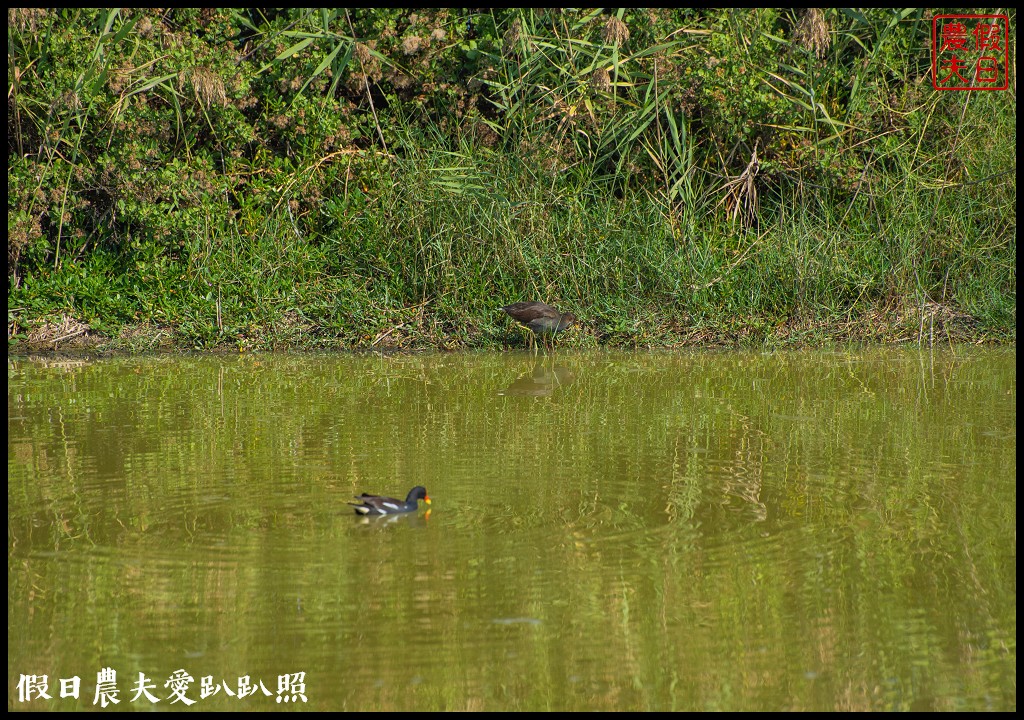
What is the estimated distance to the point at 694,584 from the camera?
444 centimetres

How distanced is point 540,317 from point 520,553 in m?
5.80

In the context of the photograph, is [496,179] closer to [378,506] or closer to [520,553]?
[378,506]

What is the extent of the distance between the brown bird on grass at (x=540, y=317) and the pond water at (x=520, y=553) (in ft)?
7.13

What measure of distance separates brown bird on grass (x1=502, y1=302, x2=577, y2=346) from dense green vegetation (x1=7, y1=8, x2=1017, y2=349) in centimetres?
38

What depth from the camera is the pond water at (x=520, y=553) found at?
147 inches

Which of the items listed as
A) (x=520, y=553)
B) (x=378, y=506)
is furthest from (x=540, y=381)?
(x=520, y=553)

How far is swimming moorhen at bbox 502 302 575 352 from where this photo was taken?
1045cm

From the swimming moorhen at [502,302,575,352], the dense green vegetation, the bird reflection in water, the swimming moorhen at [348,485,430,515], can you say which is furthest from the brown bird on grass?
the swimming moorhen at [348,485,430,515]

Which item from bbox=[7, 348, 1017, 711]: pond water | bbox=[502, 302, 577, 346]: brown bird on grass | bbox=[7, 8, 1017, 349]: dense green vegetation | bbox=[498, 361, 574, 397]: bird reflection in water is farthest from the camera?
bbox=[7, 8, 1017, 349]: dense green vegetation

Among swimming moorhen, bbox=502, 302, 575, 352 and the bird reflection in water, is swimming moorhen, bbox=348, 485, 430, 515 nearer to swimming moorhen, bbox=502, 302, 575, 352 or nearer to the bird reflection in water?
the bird reflection in water

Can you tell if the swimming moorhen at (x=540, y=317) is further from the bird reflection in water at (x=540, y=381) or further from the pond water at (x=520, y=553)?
the pond water at (x=520, y=553)

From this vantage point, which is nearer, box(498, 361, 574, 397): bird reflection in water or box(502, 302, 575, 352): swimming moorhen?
box(498, 361, 574, 397): bird reflection in water

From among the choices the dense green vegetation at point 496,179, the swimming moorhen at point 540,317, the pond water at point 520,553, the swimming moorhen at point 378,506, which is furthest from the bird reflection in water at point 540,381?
the swimming moorhen at point 378,506

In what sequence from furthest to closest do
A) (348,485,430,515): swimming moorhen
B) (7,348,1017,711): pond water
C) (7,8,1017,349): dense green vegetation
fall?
1. (7,8,1017,349): dense green vegetation
2. (348,485,430,515): swimming moorhen
3. (7,348,1017,711): pond water
